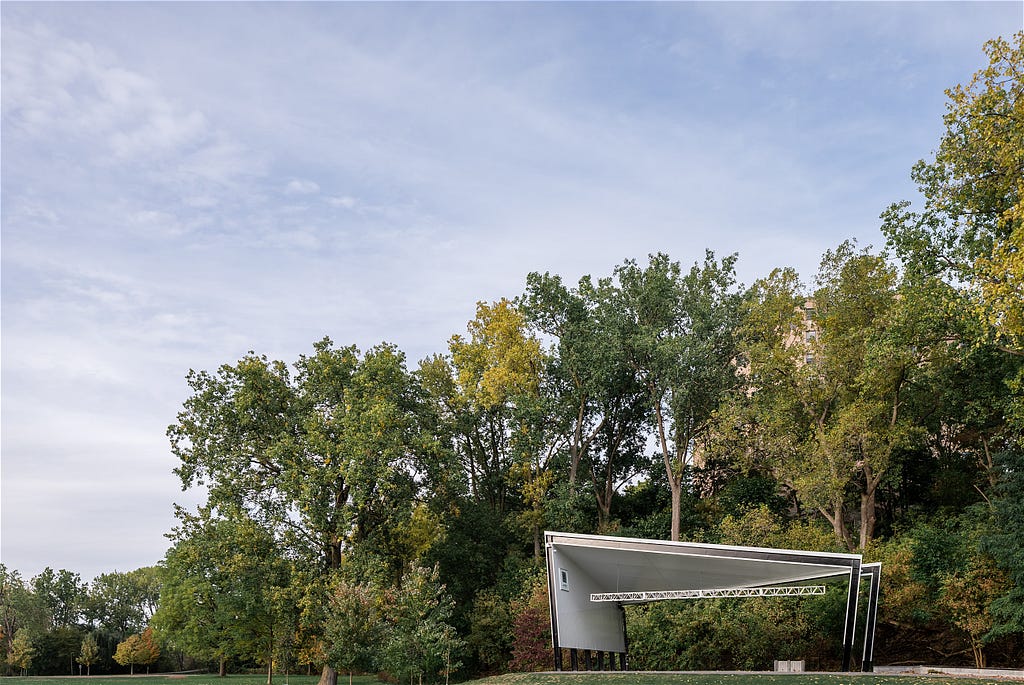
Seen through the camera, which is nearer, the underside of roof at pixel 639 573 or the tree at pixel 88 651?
the underside of roof at pixel 639 573

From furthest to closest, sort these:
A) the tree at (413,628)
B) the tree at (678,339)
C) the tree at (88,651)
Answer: the tree at (88,651) → the tree at (678,339) → the tree at (413,628)

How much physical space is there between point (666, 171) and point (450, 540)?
21.0 metres

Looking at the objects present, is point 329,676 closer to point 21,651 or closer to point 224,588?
point 224,588

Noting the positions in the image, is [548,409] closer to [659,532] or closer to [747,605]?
[659,532]

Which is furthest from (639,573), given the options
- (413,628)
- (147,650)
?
(147,650)

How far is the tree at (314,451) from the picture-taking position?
30.4 m

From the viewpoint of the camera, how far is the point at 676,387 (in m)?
35.4

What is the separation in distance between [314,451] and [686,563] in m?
15.4

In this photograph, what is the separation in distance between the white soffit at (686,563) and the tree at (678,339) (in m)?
10.6

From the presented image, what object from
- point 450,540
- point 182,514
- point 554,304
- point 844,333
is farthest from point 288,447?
point 844,333

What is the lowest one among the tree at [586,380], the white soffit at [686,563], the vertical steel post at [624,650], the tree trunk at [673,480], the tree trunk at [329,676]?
the tree trunk at [329,676]

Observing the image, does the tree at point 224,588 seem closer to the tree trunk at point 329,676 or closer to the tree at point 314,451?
the tree at point 314,451


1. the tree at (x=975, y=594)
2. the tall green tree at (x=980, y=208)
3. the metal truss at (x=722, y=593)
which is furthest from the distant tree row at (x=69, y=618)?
the tall green tree at (x=980, y=208)

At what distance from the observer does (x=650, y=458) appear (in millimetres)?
40875
